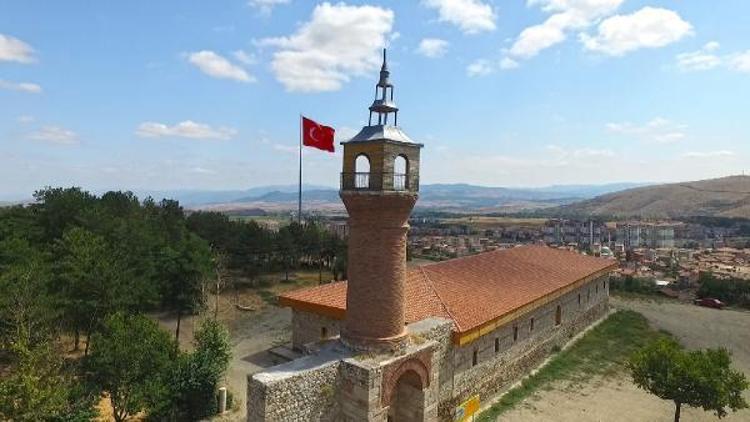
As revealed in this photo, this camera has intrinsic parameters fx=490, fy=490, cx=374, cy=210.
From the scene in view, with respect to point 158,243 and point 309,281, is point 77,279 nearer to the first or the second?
point 158,243

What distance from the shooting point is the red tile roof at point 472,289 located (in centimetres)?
1893

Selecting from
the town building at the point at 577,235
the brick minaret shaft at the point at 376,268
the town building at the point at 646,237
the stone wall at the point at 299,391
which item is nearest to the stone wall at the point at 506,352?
the brick minaret shaft at the point at 376,268

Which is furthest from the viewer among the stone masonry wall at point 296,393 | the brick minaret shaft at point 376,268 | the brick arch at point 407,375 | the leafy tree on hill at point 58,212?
the leafy tree on hill at point 58,212

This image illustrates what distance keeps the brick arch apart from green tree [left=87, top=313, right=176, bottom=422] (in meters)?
7.34

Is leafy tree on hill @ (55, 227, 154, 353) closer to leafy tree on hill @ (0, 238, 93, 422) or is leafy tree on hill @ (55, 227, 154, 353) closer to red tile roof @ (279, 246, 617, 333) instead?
leafy tree on hill @ (0, 238, 93, 422)

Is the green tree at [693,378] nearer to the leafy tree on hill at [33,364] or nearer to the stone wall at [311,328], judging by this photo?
the stone wall at [311,328]

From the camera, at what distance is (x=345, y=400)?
1319cm

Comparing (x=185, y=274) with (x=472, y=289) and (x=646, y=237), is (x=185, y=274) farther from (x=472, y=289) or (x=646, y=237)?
(x=646, y=237)

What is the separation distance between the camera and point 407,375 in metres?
14.7

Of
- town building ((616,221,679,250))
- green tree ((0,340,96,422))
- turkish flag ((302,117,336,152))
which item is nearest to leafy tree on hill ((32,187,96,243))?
green tree ((0,340,96,422))

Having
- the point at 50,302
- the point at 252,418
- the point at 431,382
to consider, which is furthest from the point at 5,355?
the point at 431,382

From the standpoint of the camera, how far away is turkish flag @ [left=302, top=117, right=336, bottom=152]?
16.2m

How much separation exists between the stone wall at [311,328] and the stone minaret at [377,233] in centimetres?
657

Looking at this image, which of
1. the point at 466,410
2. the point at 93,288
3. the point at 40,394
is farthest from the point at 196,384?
the point at 466,410
